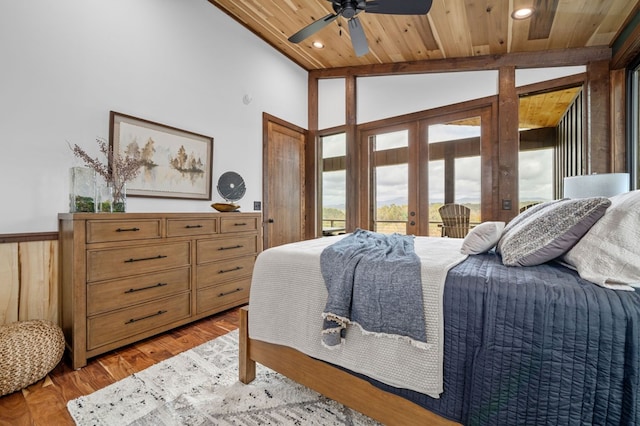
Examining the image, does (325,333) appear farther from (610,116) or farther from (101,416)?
(610,116)

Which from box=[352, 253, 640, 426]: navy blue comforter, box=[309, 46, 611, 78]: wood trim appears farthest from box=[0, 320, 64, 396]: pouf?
box=[309, 46, 611, 78]: wood trim

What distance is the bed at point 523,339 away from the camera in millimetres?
868

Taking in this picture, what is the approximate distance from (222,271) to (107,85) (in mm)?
1878

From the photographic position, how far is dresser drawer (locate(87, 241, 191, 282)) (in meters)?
1.96

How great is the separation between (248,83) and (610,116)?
3.99 metres

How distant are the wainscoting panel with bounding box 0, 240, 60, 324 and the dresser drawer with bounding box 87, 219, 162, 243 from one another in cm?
47

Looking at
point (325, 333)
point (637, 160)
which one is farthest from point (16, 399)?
point (637, 160)

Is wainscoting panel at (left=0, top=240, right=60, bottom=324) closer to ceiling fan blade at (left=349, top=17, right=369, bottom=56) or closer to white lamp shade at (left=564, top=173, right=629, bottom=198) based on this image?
ceiling fan blade at (left=349, top=17, right=369, bottom=56)

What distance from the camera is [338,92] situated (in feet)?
14.9

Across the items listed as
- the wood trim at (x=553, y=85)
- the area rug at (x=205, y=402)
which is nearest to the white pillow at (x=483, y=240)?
the area rug at (x=205, y=402)

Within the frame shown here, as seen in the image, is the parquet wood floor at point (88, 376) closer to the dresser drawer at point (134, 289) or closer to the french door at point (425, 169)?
the dresser drawer at point (134, 289)

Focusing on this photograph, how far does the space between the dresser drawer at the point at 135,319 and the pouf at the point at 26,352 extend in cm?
19

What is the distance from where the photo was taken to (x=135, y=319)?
2.17m

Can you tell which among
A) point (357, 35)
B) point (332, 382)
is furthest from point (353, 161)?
point (332, 382)
